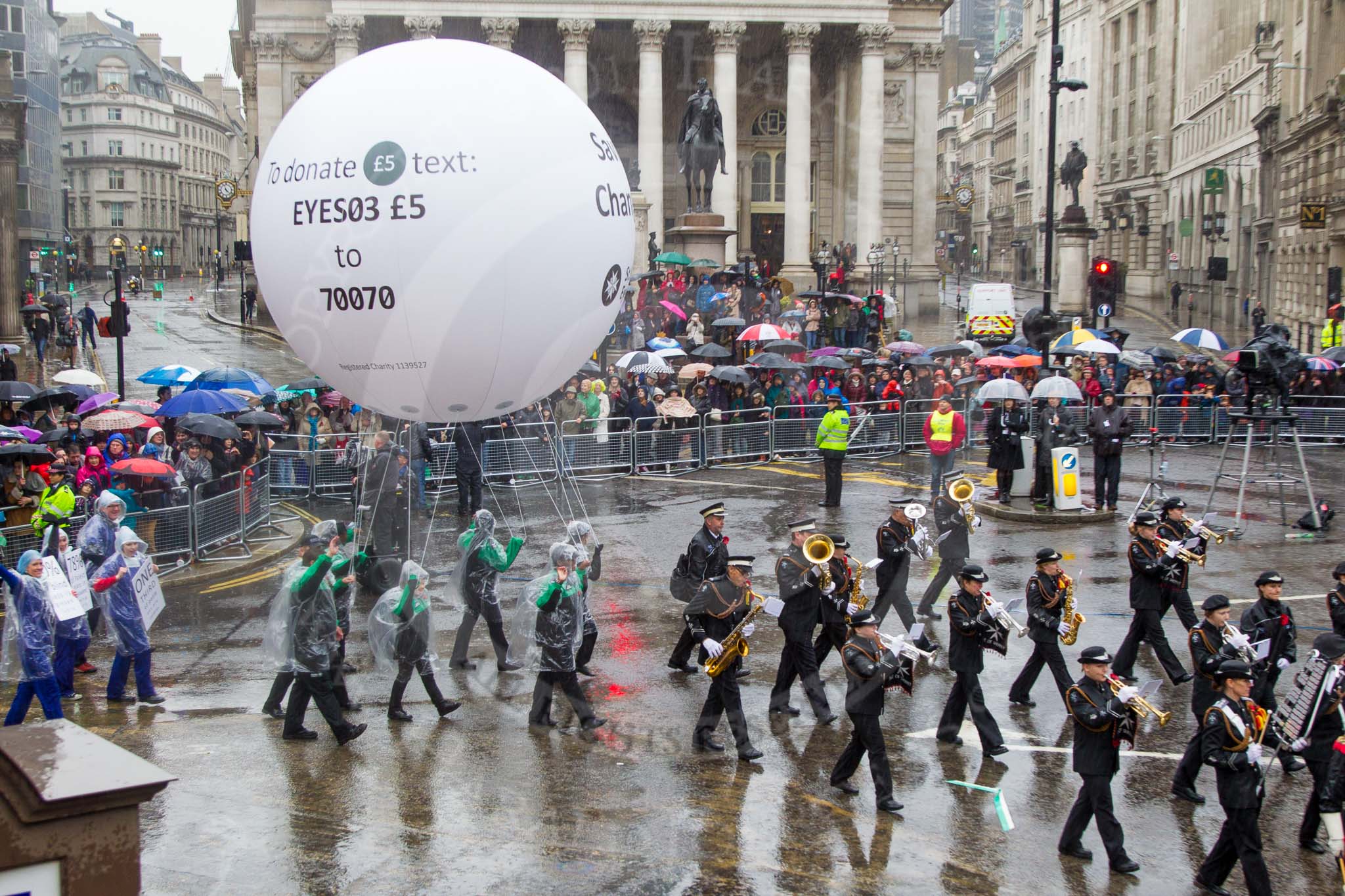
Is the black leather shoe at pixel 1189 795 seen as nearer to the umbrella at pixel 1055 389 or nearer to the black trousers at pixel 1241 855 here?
the black trousers at pixel 1241 855

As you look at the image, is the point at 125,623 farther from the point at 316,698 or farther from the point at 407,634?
the point at 407,634

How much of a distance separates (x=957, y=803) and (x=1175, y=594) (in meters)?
4.30

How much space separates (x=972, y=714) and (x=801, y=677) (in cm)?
168

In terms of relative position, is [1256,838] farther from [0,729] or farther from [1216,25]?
[1216,25]

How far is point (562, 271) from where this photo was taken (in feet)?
36.3

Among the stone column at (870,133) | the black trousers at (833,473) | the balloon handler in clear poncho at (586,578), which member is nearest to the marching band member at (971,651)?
the balloon handler in clear poncho at (586,578)

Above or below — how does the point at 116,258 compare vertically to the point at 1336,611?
above

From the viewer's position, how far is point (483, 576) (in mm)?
13820

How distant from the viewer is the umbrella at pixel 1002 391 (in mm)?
21578

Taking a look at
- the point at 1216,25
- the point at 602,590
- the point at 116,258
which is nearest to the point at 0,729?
the point at 602,590

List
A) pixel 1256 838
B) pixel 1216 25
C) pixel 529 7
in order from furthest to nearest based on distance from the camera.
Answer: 1. pixel 1216 25
2. pixel 529 7
3. pixel 1256 838

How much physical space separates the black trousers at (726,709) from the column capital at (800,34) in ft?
173

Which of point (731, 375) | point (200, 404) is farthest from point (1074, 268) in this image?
point (200, 404)

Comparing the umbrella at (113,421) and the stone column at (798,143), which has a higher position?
the stone column at (798,143)
